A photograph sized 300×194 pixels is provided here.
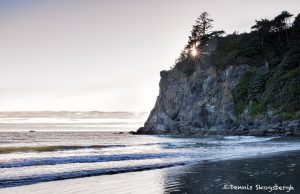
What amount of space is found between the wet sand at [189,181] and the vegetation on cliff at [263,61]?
39397 mm

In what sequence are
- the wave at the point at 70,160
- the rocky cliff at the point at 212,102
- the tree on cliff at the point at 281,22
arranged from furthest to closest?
the tree on cliff at the point at 281,22 < the rocky cliff at the point at 212,102 < the wave at the point at 70,160

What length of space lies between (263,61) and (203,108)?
48.0 feet

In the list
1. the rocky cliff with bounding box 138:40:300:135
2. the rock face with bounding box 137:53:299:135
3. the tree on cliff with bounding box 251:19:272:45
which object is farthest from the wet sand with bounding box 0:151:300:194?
the tree on cliff with bounding box 251:19:272:45

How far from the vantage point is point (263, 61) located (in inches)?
2872

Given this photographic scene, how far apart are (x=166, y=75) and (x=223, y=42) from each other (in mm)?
15347

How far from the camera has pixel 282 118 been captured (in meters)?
58.2

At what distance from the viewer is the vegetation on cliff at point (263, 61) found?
62219mm

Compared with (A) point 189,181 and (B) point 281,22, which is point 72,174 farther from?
(B) point 281,22

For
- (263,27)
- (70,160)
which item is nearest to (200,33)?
(263,27)

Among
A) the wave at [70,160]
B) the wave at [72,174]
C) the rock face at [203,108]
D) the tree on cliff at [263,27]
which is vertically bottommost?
the wave at [72,174]

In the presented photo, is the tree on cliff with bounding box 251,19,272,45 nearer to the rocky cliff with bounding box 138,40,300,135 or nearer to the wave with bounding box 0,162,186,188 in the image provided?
the rocky cliff with bounding box 138,40,300,135

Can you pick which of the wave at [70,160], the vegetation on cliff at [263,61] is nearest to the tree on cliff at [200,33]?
the vegetation on cliff at [263,61]

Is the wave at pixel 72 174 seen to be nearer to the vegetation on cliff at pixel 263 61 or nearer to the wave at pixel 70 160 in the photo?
the wave at pixel 70 160

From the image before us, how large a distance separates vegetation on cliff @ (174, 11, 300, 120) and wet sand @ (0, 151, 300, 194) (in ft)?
129
